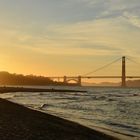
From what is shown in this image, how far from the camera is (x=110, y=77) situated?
645 ft

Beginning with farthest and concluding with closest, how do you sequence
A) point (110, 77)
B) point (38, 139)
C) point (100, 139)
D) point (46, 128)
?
1. point (110, 77)
2. point (46, 128)
3. point (100, 139)
4. point (38, 139)

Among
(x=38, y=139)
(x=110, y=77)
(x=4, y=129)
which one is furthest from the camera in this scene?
(x=110, y=77)

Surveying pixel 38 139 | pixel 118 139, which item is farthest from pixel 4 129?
pixel 118 139

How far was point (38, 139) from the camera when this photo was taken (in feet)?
54.4

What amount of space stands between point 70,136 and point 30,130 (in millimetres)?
1694

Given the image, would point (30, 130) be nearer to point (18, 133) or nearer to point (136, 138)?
point (18, 133)

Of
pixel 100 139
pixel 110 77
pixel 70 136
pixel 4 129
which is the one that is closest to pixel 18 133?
pixel 4 129

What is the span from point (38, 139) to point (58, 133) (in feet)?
9.80

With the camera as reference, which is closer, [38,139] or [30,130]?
[38,139]

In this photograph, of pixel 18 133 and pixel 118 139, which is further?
pixel 118 139

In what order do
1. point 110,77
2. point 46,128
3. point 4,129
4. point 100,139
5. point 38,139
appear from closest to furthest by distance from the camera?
point 38,139 → point 4,129 → point 100,139 → point 46,128 → point 110,77

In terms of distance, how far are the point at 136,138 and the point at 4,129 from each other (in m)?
6.84

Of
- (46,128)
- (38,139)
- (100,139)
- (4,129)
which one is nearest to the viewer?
(38,139)

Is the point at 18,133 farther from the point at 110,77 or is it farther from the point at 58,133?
the point at 110,77
